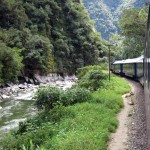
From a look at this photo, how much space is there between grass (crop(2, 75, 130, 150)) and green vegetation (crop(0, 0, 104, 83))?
24318 mm

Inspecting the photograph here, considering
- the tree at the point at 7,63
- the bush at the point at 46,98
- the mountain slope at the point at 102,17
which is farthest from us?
the mountain slope at the point at 102,17

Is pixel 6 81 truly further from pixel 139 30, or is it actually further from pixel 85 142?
pixel 85 142

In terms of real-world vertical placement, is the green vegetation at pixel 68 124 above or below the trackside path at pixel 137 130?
above


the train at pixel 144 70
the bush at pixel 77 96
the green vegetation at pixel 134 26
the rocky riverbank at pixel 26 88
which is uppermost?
the green vegetation at pixel 134 26

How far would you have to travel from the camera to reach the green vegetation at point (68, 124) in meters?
11.3

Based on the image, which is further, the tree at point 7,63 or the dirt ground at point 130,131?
the tree at point 7,63

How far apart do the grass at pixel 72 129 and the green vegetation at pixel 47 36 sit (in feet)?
79.8

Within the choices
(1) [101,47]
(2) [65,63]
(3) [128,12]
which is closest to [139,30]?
(3) [128,12]

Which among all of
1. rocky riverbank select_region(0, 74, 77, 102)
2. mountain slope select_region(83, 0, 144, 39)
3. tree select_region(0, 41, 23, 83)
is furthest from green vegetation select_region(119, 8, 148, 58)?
mountain slope select_region(83, 0, 144, 39)

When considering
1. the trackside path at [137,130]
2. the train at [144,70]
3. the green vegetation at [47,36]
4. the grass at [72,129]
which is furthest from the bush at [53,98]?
the green vegetation at [47,36]

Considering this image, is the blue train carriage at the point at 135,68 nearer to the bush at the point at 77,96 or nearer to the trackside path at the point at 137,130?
the bush at the point at 77,96

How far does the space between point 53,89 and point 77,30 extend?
5424 centimetres

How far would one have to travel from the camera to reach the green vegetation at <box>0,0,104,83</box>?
1948 inches

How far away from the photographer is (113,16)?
13612 centimetres
